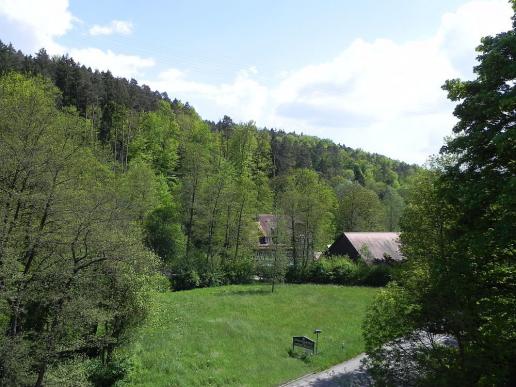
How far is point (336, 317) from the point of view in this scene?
3369cm

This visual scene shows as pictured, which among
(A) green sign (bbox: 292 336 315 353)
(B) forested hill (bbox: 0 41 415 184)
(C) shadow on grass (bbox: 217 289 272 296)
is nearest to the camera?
(A) green sign (bbox: 292 336 315 353)

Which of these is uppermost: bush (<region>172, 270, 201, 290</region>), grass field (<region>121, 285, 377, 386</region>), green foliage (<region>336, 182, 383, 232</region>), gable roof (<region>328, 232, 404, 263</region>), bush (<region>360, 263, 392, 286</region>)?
green foliage (<region>336, 182, 383, 232</region>)

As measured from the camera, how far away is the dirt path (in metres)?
21.4

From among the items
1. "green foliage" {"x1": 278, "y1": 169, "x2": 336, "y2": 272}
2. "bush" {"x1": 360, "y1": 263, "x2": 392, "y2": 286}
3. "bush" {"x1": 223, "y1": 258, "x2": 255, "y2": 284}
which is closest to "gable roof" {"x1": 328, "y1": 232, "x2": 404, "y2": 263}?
"green foliage" {"x1": 278, "y1": 169, "x2": 336, "y2": 272}

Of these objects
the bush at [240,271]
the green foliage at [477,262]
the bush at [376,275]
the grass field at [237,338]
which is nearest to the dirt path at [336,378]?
the grass field at [237,338]

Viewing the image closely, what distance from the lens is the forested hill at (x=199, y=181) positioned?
50.1m

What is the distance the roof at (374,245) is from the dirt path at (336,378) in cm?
2838

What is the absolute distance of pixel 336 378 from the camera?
22.3 metres

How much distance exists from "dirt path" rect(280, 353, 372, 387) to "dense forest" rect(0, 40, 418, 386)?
878 centimetres

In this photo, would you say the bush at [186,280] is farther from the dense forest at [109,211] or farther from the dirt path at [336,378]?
the dirt path at [336,378]

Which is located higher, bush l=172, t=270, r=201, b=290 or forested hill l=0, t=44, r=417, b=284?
forested hill l=0, t=44, r=417, b=284

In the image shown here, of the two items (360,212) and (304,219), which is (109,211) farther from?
(360,212)

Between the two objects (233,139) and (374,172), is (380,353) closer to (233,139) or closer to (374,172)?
(233,139)

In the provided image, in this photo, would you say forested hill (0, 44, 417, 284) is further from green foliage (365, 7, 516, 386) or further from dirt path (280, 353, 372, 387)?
green foliage (365, 7, 516, 386)
